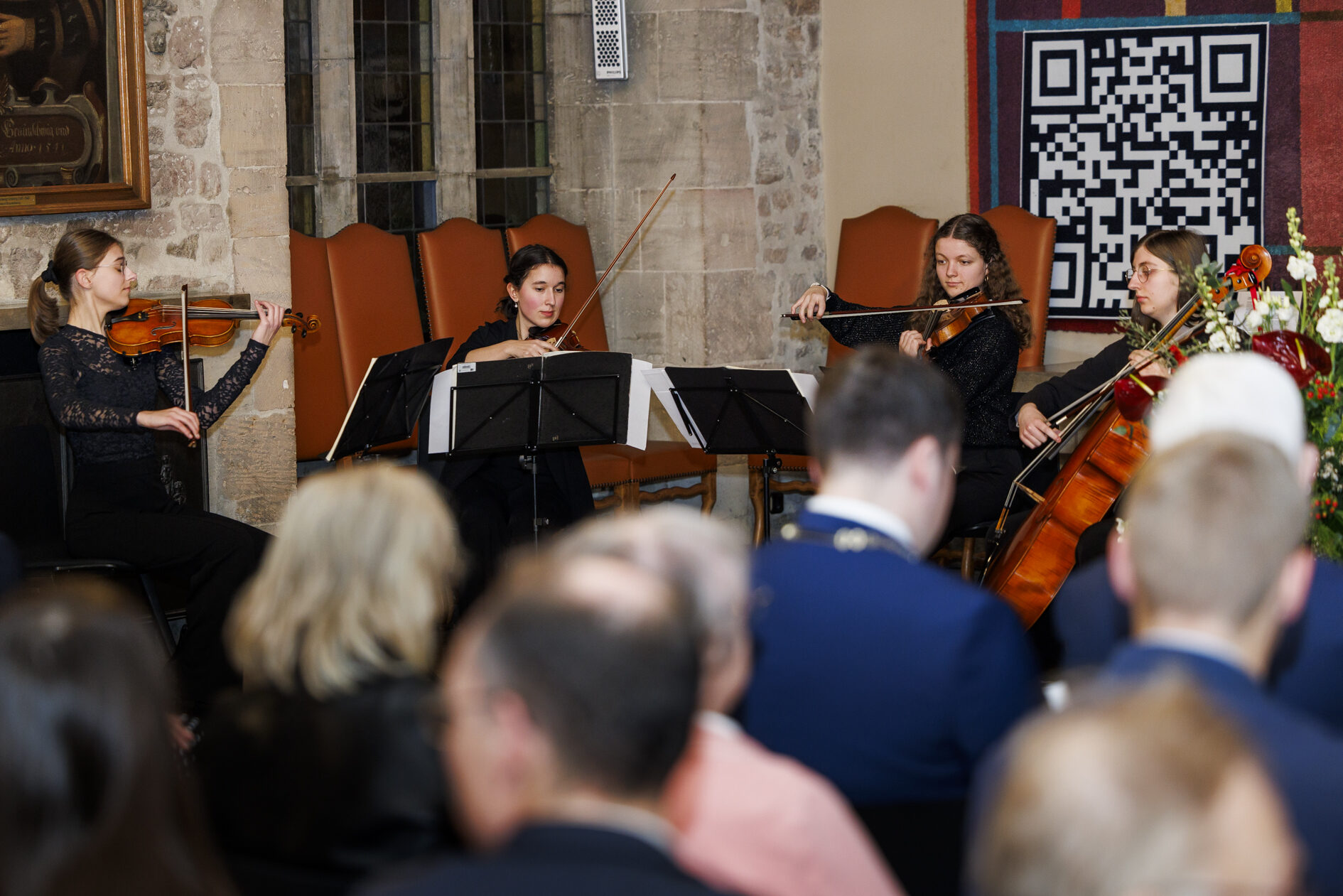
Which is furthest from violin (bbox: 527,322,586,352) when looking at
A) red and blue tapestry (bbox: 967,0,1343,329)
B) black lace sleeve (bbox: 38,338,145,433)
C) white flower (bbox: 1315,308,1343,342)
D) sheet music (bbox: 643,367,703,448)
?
white flower (bbox: 1315,308,1343,342)

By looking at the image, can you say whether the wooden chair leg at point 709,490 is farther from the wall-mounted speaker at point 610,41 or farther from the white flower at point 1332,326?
the white flower at point 1332,326

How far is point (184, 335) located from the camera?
13.2 feet

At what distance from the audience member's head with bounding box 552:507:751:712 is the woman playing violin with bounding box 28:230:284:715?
2776mm

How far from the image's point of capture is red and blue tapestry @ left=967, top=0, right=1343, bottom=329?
4.95m

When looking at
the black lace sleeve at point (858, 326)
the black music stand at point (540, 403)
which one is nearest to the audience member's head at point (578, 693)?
the black music stand at point (540, 403)

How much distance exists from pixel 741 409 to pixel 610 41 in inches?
92.8

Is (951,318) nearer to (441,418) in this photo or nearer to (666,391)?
(666,391)

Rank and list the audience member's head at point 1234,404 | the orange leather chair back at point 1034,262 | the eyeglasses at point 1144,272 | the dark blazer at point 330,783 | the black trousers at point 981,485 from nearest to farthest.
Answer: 1. the dark blazer at point 330,783
2. the audience member's head at point 1234,404
3. the eyeglasses at point 1144,272
4. the black trousers at point 981,485
5. the orange leather chair back at point 1034,262

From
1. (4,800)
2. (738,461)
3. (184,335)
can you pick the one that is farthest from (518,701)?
(738,461)

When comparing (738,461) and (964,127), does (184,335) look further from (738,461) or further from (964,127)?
(964,127)

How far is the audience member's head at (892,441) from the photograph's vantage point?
186 cm

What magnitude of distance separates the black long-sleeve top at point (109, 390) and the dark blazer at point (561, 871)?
10.4ft

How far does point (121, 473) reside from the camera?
3.95 metres

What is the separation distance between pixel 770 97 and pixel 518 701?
534cm
